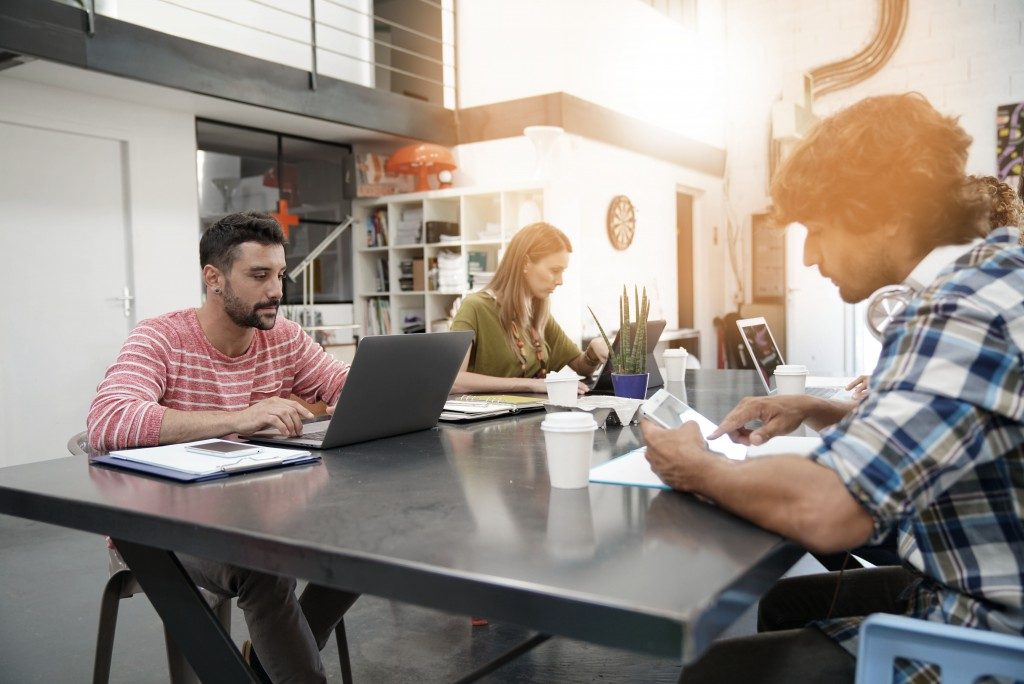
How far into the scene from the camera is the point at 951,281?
956 mm

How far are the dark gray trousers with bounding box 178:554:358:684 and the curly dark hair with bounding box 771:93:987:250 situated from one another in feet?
3.87

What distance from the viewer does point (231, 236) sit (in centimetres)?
216

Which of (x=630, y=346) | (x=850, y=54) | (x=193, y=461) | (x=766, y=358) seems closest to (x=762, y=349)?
(x=766, y=358)

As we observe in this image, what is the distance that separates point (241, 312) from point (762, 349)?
1.51 metres

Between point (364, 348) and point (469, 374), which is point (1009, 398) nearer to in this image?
point (364, 348)

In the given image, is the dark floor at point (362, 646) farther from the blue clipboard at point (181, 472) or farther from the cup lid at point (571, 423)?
the cup lid at point (571, 423)

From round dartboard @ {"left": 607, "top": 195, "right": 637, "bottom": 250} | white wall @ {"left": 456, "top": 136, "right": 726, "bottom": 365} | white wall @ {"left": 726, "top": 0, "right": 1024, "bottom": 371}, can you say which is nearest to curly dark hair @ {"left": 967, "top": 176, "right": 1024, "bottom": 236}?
white wall @ {"left": 456, "top": 136, "right": 726, "bottom": 365}

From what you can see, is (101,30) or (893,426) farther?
(101,30)

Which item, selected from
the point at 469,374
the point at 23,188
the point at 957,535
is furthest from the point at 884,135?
the point at 23,188

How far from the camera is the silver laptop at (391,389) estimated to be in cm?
149

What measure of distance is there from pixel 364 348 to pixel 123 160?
486 centimetres

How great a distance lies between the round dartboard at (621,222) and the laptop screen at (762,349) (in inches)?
169

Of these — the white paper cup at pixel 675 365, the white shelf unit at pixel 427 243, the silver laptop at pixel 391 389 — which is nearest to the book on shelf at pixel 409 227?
the white shelf unit at pixel 427 243

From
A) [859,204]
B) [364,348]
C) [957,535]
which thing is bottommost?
[957,535]
